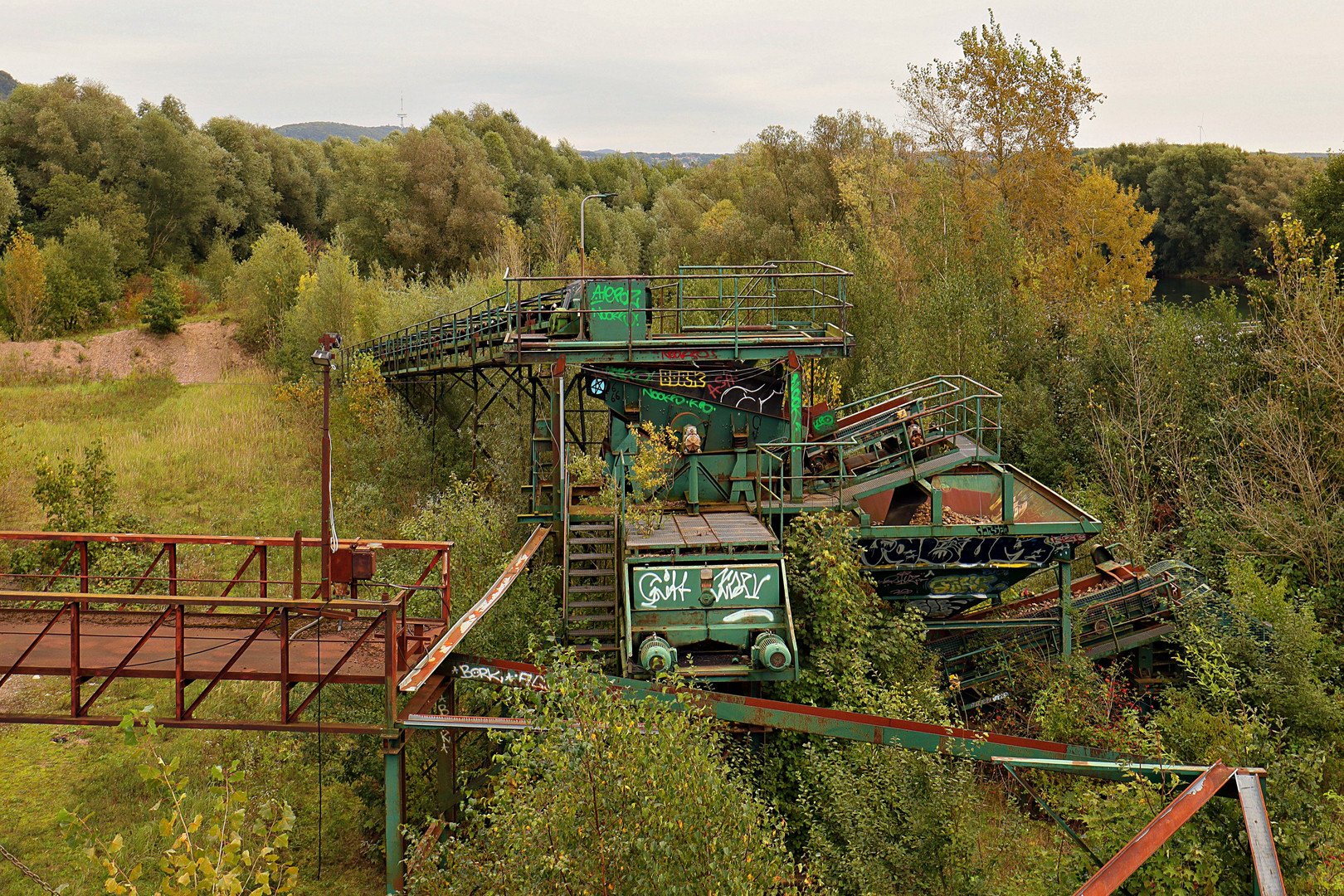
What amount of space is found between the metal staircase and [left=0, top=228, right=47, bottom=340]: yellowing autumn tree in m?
40.4

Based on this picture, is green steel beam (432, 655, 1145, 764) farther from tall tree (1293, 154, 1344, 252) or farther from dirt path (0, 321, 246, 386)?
dirt path (0, 321, 246, 386)

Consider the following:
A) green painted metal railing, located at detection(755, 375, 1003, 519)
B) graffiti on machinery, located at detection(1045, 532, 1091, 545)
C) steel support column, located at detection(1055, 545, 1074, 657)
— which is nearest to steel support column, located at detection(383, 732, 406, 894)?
green painted metal railing, located at detection(755, 375, 1003, 519)

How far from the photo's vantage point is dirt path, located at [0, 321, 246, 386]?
4056 centimetres

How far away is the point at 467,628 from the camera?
1165 cm

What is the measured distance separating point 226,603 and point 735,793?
5.82m

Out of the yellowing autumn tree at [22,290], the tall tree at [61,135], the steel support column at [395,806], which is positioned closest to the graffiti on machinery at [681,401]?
the steel support column at [395,806]

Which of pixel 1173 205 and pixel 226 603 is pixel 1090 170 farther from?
pixel 226 603

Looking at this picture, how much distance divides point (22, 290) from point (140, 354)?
5.77m

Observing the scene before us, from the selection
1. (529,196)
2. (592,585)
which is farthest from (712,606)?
(529,196)

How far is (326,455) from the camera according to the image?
929cm

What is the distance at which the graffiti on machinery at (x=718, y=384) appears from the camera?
16.1 metres

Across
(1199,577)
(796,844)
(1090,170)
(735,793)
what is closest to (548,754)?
(735,793)

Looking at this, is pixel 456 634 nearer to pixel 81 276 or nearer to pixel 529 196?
pixel 81 276

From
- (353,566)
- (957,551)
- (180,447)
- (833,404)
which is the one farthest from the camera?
(180,447)
